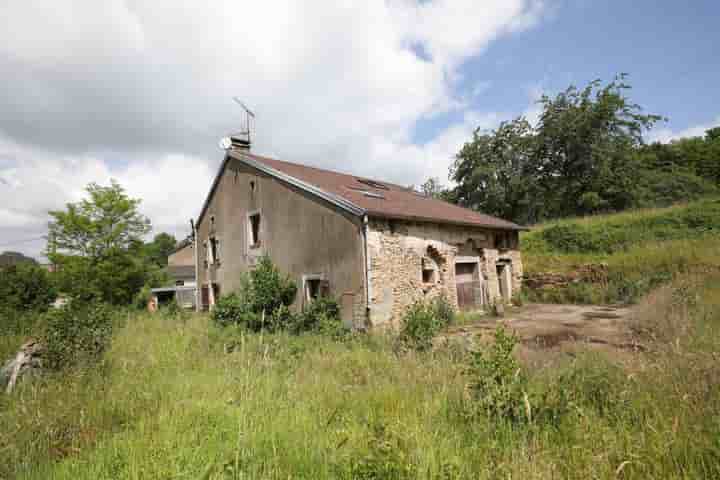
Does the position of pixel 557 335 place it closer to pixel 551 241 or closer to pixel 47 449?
pixel 47 449

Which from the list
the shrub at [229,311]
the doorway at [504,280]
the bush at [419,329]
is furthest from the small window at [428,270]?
the shrub at [229,311]

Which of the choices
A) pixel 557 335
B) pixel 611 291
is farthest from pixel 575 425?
pixel 611 291

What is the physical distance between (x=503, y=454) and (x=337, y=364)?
3213mm

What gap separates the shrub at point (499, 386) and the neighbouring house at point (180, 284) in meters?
18.1

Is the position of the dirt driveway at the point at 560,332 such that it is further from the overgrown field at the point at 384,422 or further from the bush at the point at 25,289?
the bush at the point at 25,289

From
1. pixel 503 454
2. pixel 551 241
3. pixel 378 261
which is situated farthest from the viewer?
pixel 551 241

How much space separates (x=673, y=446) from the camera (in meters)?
2.35

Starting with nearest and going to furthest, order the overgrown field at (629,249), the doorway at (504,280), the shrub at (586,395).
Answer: the shrub at (586,395) < the overgrown field at (629,249) < the doorway at (504,280)

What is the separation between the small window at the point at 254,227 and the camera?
12.7 m

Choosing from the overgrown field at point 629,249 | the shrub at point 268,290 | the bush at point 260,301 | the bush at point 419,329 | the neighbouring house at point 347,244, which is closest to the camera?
the bush at point 419,329

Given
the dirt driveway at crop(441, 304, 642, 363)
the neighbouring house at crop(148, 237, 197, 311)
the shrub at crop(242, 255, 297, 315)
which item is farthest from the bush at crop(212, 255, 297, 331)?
the neighbouring house at crop(148, 237, 197, 311)

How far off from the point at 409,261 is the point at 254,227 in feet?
20.6

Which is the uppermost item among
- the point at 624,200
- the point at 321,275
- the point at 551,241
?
the point at 624,200

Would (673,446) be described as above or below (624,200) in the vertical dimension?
below
